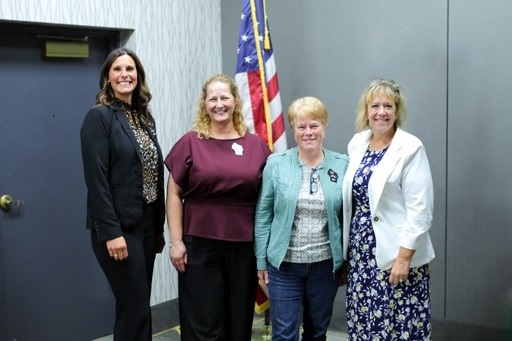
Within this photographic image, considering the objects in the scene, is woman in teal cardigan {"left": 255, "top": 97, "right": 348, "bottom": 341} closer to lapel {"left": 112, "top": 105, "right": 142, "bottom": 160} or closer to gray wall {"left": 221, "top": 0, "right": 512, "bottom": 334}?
lapel {"left": 112, "top": 105, "right": 142, "bottom": 160}

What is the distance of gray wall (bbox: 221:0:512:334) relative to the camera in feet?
10.2

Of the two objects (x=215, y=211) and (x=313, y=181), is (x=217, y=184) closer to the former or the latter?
(x=215, y=211)

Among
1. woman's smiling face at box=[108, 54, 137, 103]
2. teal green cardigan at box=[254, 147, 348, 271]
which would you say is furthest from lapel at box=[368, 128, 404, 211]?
woman's smiling face at box=[108, 54, 137, 103]

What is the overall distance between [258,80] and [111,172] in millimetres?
1238

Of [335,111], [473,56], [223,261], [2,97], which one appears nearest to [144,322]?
[223,261]

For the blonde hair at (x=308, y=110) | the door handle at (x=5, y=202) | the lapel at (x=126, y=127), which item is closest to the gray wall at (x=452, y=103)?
the blonde hair at (x=308, y=110)

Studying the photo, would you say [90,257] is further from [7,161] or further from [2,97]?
[2,97]

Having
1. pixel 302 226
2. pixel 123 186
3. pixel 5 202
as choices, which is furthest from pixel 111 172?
pixel 5 202

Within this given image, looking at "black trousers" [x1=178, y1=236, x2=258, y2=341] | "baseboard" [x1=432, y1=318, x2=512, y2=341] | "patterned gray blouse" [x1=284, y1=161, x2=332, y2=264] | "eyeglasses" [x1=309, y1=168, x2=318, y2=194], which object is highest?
"eyeglasses" [x1=309, y1=168, x2=318, y2=194]

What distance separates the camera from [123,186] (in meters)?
2.43

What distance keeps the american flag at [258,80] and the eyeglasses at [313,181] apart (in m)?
0.92

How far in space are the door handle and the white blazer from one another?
193 centimetres

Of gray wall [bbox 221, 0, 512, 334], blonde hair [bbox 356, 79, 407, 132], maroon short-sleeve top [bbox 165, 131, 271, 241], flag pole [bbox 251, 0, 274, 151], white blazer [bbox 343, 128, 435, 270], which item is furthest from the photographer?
flag pole [bbox 251, 0, 274, 151]

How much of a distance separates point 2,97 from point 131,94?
37.4 inches
